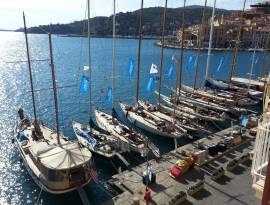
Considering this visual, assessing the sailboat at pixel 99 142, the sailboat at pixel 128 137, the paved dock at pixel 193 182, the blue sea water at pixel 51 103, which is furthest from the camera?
the sailboat at pixel 128 137

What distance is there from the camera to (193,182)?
88.3 ft

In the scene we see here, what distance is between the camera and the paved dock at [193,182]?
941 inches

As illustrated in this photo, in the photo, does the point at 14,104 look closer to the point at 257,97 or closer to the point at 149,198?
the point at 149,198

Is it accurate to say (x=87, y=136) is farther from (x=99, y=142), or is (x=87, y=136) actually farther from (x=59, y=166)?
(x=59, y=166)

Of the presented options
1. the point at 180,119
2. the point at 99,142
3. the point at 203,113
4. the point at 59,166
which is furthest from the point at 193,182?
the point at 203,113

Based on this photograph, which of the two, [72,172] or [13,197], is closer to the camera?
[72,172]

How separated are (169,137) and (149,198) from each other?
692 inches

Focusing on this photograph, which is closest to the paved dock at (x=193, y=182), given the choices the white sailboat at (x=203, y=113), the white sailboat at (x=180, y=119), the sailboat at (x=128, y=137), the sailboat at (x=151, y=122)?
the sailboat at (x=128, y=137)

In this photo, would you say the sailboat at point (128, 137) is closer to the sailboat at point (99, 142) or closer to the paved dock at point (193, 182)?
the sailboat at point (99, 142)

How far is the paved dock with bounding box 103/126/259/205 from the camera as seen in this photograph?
23.9 meters

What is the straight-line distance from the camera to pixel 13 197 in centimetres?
2853

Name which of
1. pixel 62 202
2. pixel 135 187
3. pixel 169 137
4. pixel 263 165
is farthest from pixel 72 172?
pixel 263 165

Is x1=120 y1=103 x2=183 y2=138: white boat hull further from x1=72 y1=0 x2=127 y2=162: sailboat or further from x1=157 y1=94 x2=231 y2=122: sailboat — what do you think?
x1=72 y1=0 x2=127 y2=162: sailboat

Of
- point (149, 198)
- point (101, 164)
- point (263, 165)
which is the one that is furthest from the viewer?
point (101, 164)
